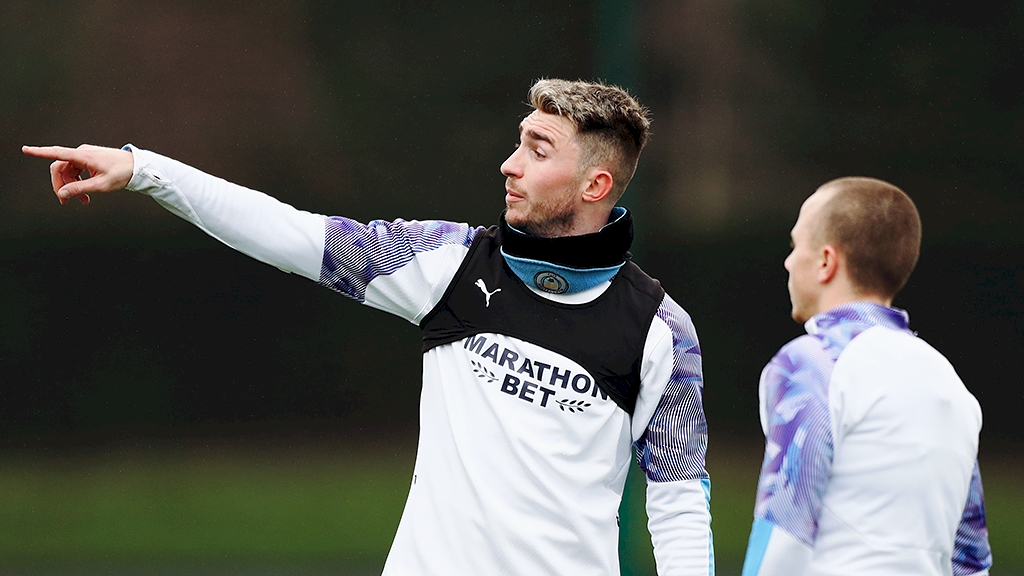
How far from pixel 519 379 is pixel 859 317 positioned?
2.33ft

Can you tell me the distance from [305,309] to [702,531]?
2.69m

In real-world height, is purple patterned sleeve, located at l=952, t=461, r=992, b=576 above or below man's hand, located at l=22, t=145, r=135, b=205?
below

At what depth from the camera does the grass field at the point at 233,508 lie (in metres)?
4.61

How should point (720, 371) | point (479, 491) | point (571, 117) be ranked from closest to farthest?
1. point (479, 491)
2. point (571, 117)
3. point (720, 371)

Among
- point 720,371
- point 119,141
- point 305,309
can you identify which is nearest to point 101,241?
point 119,141

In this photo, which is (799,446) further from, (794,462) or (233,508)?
(233,508)

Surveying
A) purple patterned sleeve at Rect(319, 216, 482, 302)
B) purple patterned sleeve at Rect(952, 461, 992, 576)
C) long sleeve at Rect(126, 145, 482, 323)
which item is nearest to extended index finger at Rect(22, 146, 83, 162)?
long sleeve at Rect(126, 145, 482, 323)

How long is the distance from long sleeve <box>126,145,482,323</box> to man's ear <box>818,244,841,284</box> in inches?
31.2

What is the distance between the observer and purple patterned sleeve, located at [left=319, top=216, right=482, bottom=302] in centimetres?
240

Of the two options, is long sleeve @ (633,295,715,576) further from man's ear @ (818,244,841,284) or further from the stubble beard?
man's ear @ (818,244,841,284)

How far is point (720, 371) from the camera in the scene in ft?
15.3

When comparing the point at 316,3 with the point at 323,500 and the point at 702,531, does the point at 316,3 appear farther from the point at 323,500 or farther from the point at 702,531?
the point at 702,531

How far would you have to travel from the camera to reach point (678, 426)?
2436 mm

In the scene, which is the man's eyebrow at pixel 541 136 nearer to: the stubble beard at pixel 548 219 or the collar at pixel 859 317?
the stubble beard at pixel 548 219
